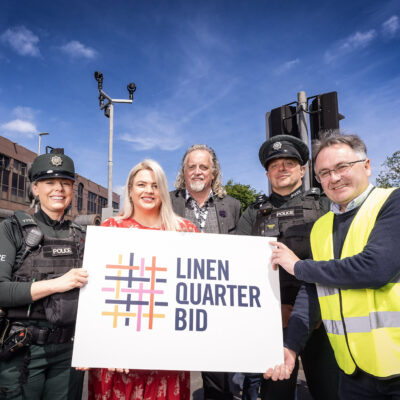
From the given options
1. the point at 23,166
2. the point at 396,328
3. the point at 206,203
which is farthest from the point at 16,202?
the point at 396,328

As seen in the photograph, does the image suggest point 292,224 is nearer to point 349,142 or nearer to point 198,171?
point 349,142

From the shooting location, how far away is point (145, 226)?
98.6 inches

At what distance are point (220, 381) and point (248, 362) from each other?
1.17 metres

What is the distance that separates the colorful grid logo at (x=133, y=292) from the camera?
6.63ft

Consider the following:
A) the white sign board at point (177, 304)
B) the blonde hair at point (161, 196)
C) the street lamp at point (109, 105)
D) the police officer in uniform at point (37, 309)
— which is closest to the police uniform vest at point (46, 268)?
the police officer in uniform at point (37, 309)

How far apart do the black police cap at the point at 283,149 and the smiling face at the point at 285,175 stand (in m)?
0.06

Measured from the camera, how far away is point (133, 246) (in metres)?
2.17

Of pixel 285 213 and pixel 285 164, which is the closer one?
pixel 285 213

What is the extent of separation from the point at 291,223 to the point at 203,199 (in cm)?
114

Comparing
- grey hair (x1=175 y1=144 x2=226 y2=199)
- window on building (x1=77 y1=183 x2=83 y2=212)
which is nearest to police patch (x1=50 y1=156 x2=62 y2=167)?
grey hair (x1=175 y1=144 x2=226 y2=199)

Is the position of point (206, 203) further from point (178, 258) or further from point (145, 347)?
point (145, 347)

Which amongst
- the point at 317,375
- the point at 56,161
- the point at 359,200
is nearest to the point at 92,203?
the point at 56,161

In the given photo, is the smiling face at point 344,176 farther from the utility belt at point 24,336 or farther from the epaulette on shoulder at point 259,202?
the utility belt at point 24,336

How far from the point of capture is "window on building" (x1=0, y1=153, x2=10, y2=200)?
3228 cm
